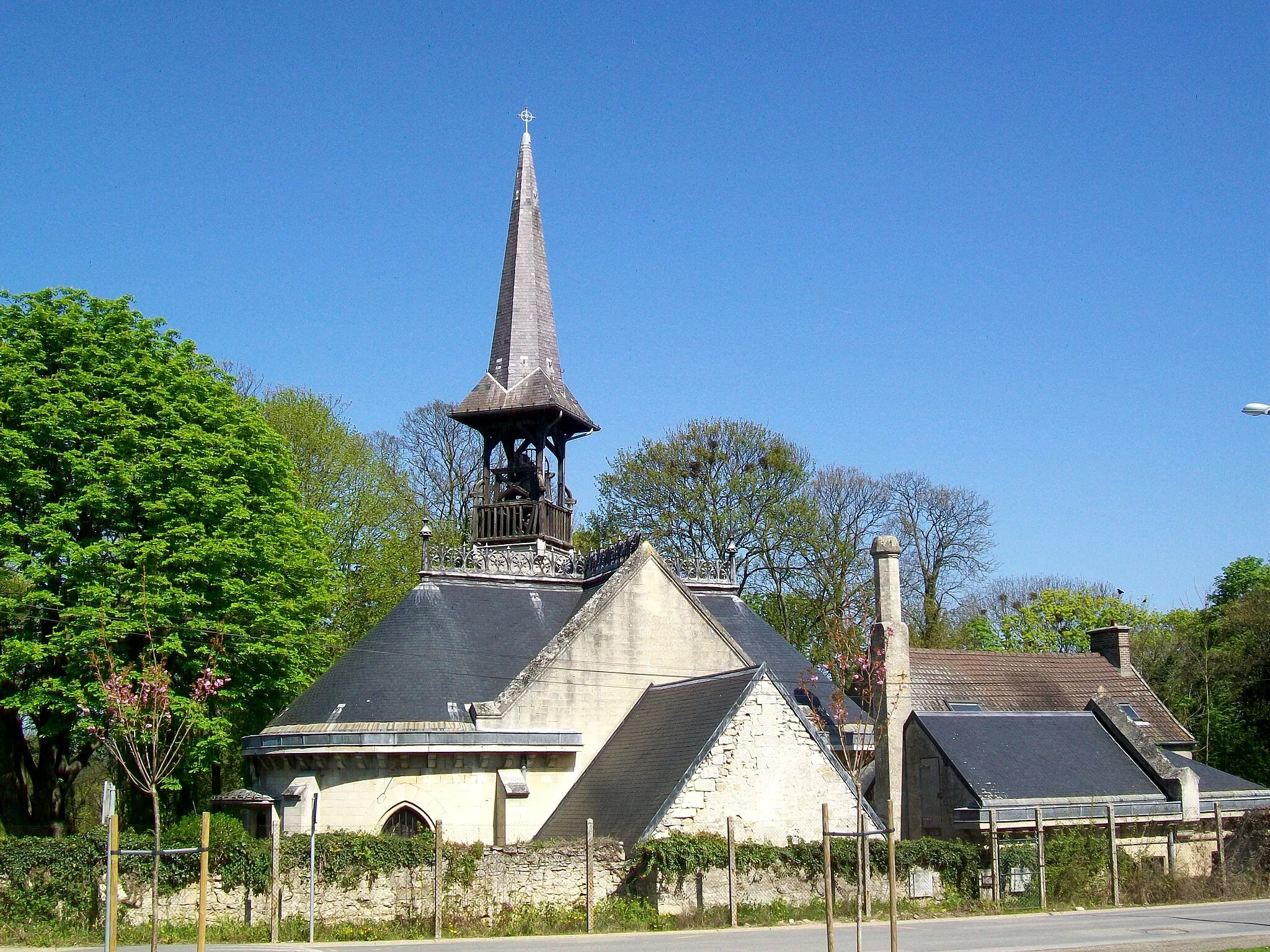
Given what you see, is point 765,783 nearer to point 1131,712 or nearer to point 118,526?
point 118,526

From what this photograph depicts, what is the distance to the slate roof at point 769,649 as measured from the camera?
95.5 feet

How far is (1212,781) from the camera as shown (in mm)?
30781

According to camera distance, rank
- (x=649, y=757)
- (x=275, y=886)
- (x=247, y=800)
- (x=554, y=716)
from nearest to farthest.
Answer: (x=275, y=886)
(x=649, y=757)
(x=247, y=800)
(x=554, y=716)

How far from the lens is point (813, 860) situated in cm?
2183

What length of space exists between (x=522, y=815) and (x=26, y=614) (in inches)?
504

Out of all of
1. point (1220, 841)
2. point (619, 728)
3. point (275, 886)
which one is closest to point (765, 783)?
point (619, 728)

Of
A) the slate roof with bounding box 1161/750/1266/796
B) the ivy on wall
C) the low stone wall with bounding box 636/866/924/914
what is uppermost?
the slate roof with bounding box 1161/750/1266/796

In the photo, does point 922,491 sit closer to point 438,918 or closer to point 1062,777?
point 1062,777

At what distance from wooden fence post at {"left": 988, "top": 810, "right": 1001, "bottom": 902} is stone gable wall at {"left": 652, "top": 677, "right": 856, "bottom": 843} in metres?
2.98

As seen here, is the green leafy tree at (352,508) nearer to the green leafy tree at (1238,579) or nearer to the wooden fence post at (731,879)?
the wooden fence post at (731,879)

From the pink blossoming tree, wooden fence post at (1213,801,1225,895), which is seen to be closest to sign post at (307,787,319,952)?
the pink blossoming tree

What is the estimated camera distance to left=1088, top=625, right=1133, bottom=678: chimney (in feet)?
130

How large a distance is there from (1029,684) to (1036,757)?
8789 mm

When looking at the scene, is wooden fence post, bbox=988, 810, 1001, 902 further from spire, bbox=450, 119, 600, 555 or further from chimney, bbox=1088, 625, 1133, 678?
chimney, bbox=1088, 625, 1133, 678
